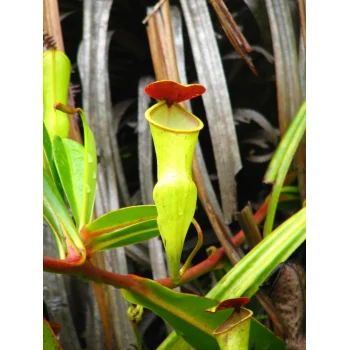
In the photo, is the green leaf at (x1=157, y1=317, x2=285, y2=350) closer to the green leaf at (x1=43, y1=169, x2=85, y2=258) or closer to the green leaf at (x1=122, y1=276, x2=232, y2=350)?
the green leaf at (x1=122, y1=276, x2=232, y2=350)

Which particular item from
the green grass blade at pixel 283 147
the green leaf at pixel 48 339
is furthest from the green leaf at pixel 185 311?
the green grass blade at pixel 283 147

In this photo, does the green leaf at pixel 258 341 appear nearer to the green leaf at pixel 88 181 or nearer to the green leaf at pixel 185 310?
the green leaf at pixel 185 310

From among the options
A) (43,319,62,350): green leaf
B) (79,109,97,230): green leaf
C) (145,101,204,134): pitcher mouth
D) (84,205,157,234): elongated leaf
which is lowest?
(43,319,62,350): green leaf

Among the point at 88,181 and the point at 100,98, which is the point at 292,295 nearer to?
the point at 88,181

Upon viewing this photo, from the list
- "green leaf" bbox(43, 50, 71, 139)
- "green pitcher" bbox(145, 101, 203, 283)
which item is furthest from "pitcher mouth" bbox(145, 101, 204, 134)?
"green leaf" bbox(43, 50, 71, 139)
